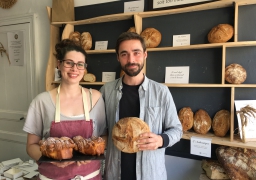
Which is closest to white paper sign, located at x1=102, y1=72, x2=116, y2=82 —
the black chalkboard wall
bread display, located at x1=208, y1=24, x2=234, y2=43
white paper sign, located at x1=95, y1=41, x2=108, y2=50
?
the black chalkboard wall

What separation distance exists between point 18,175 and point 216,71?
7.31ft

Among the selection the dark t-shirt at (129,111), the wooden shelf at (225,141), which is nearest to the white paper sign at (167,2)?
the dark t-shirt at (129,111)

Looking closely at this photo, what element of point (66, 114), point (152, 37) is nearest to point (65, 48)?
point (66, 114)

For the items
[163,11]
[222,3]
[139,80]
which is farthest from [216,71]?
[139,80]

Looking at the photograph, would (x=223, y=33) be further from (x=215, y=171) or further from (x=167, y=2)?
(x=215, y=171)

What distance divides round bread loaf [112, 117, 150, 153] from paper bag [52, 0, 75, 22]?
1635mm

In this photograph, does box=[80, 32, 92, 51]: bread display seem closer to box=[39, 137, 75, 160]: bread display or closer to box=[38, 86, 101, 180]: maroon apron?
box=[38, 86, 101, 180]: maroon apron

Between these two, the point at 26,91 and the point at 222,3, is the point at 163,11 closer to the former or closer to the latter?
the point at 222,3

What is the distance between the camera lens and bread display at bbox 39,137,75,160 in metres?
0.91

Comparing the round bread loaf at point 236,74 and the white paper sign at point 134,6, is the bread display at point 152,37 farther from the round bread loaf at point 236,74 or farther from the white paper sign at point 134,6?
the round bread loaf at point 236,74

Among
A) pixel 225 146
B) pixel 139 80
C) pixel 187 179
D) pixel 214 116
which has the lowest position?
pixel 187 179

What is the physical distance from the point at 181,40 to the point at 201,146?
3.15 ft

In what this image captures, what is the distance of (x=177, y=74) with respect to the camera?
6.10ft

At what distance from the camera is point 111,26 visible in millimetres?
2133
